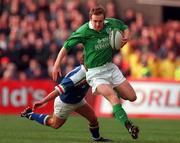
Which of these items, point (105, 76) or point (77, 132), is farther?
point (77, 132)

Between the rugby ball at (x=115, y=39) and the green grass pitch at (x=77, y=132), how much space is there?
1547 mm

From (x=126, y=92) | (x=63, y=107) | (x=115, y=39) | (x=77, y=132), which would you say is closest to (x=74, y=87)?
(x=63, y=107)

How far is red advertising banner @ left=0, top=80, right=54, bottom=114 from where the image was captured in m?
23.0

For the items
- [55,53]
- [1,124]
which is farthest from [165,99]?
[1,124]

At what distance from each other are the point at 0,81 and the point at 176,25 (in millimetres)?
6815

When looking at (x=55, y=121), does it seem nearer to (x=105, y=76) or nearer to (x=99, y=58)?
(x=105, y=76)

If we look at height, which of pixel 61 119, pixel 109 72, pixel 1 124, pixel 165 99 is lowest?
pixel 165 99

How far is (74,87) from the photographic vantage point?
13.7 meters

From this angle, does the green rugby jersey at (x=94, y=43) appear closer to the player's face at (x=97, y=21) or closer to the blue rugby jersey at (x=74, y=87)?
the player's face at (x=97, y=21)

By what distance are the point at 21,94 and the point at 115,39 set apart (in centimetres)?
1022

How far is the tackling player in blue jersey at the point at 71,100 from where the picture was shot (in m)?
13.7

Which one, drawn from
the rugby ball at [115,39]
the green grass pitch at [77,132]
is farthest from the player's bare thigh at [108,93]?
the green grass pitch at [77,132]

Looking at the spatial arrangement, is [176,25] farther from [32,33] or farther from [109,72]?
[109,72]

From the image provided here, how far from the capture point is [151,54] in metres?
24.6
